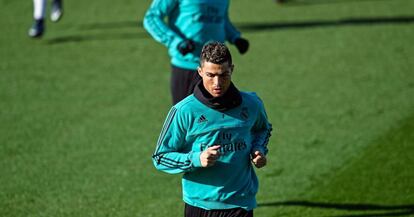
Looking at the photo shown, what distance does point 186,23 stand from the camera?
7863 mm

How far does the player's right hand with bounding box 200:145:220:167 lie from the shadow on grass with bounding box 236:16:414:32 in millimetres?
9695

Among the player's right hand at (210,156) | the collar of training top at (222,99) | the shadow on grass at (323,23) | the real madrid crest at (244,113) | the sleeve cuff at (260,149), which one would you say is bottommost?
the shadow on grass at (323,23)

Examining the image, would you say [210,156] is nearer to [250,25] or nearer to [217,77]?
[217,77]

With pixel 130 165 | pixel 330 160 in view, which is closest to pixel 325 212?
pixel 330 160

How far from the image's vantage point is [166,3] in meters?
7.80

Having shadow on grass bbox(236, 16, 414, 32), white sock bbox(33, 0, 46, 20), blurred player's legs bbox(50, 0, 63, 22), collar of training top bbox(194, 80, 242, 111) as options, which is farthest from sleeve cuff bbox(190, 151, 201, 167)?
shadow on grass bbox(236, 16, 414, 32)

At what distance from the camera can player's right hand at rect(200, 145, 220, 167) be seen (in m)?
5.06

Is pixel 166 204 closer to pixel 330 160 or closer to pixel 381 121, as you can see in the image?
pixel 330 160

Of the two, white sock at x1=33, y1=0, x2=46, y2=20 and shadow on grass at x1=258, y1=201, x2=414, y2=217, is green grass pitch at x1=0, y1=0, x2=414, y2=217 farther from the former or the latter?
white sock at x1=33, y1=0, x2=46, y2=20

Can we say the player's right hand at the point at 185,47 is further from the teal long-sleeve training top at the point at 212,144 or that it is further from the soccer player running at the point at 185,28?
the teal long-sleeve training top at the point at 212,144

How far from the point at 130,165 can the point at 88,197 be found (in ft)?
3.31

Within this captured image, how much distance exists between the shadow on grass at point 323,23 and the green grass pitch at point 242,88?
19mm

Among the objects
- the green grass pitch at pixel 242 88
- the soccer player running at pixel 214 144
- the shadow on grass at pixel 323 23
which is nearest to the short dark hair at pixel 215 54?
the soccer player running at pixel 214 144

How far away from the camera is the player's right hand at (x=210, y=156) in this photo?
5059 millimetres
